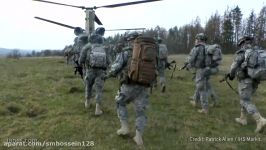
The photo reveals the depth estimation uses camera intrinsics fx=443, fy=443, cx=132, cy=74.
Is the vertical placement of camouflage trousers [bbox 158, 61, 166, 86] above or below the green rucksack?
below

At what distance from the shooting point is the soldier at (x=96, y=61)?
11.5m

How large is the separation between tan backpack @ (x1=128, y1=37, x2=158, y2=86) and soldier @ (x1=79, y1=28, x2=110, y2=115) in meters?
2.72

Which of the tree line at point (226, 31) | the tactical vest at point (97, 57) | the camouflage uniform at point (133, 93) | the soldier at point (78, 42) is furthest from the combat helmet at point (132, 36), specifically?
the tree line at point (226, 31)

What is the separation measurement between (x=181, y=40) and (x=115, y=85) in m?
94.5

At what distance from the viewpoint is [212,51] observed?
12438 mm

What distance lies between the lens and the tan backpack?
8688mm

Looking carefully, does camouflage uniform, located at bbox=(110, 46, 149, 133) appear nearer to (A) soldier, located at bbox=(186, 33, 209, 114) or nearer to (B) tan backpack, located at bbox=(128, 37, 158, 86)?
(B) tan backpack, located at bbox=(128, 37, 158, 86)

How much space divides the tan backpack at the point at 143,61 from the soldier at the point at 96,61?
2.72m

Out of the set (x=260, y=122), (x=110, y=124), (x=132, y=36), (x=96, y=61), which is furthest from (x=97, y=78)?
(x=260, y=122)

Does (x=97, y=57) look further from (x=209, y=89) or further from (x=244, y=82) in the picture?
(x=209, y=89)

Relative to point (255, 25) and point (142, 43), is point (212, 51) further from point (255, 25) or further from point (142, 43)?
point (255, 25)

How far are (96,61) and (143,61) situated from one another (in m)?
2.96

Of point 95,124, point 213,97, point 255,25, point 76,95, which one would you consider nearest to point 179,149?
point 95,124

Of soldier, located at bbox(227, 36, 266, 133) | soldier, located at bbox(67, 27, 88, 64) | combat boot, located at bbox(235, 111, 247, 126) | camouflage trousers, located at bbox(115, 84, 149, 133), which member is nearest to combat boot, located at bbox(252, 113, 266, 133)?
soldier, located at bbox(227, 36, 266, 133)
